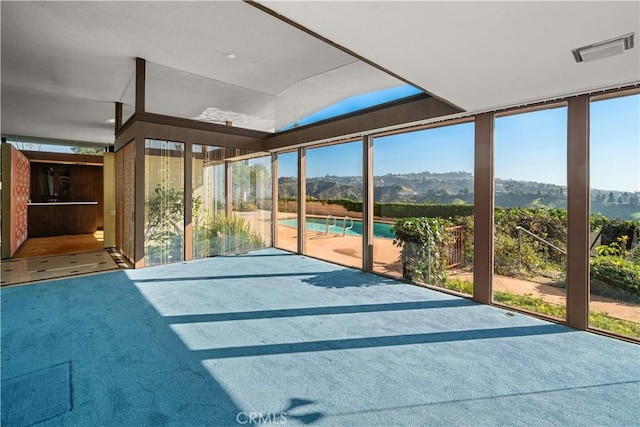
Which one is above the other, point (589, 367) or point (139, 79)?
point (139, 79)

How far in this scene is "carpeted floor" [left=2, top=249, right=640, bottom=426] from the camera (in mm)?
2029

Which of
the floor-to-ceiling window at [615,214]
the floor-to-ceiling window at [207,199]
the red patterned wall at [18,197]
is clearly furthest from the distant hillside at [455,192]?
the red patterned wall at [18,197]

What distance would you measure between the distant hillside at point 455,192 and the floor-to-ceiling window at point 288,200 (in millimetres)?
675

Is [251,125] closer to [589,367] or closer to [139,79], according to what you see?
[139,79]

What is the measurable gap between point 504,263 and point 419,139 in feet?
7.04

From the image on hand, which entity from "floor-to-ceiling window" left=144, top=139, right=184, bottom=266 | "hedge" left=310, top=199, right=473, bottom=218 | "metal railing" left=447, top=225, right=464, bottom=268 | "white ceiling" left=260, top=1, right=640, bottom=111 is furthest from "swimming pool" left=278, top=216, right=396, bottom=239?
"white ceiling" left=260, top=1, right=640, bottom=111

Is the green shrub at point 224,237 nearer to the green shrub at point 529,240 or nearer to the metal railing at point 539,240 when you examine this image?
the green shrub at point 529,240

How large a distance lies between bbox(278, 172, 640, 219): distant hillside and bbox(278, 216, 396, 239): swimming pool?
0.47m

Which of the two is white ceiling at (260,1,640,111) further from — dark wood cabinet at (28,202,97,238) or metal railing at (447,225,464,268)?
dark wood cabinet at (28,202,97,238)

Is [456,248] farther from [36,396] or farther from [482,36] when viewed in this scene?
[36,396]

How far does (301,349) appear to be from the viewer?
2.82 meters

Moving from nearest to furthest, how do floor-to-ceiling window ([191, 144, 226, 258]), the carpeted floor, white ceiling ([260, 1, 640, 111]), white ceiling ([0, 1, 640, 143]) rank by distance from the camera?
white ceiling ([260, 1, 640, 111]), white ceiling ([0, 1, 640, 143]), the carpeted floor, floor-to-ceiling window ([191, 144, 226, 258])

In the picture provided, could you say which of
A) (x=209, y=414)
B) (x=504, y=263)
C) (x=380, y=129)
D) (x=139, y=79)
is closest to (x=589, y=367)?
(x=504, y=263)

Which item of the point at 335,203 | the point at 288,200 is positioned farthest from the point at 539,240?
the point at 288,200
